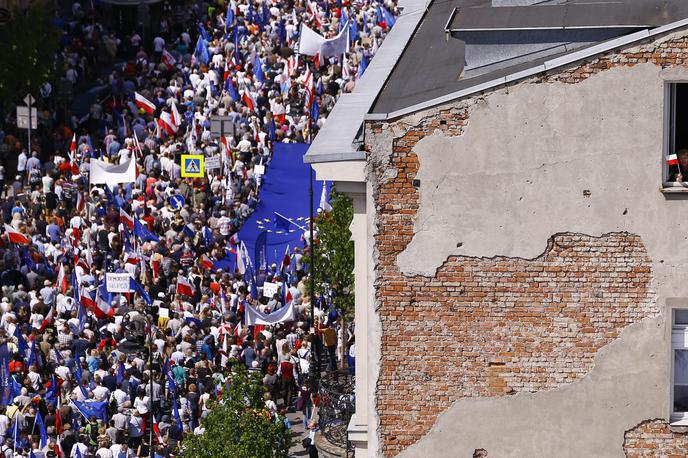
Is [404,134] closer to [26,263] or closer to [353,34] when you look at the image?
[26,263]

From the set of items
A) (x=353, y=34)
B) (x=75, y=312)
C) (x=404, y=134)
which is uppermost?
(x=353, y=34)

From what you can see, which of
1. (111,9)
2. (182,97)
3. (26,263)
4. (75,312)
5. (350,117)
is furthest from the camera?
(111,9)

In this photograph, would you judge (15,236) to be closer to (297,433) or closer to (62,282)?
(62,282)

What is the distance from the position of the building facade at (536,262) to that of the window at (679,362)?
2 cm

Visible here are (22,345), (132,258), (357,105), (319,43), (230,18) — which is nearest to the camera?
(357,105)

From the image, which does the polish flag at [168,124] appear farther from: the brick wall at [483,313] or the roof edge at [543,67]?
the brick wall at [483,313]

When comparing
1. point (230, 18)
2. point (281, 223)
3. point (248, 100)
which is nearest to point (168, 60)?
point (230, 18)

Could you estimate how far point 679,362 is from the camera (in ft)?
59.3

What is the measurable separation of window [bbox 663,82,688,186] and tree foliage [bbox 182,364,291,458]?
36.6ft

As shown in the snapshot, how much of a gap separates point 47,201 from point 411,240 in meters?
28.0

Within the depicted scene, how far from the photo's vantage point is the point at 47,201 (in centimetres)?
4509

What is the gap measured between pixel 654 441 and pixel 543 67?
385 centimetres

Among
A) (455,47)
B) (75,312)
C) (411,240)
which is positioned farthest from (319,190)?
(411,240)

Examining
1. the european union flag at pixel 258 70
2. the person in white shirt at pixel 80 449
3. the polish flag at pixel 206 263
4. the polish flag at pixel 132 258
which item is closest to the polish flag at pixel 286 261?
the polish flag at pixel 206 263
